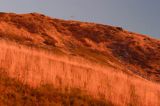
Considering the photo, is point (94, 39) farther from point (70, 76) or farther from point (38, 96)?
point (38, 96)

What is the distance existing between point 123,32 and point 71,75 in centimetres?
6215

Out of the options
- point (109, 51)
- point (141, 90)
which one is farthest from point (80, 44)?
point (141, 90)

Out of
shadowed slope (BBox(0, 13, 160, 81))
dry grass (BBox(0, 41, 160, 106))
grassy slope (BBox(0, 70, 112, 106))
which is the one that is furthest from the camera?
shadowed slope (BBox(0, 13, 160, 81))

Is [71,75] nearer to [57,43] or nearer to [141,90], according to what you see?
[141,90]

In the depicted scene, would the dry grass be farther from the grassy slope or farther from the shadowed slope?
the shadowed slope

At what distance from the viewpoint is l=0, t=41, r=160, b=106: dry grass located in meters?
17.0

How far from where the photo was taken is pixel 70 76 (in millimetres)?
18500

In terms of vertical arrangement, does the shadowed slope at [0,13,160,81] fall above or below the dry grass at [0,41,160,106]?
below

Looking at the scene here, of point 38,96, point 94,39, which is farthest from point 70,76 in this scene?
point 94,39

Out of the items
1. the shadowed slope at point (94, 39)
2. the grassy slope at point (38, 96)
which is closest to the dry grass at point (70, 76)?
the grassy slope at point (38, 96)

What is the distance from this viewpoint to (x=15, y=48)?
1822 cm

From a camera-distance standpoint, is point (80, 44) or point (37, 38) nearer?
point (37, 38)

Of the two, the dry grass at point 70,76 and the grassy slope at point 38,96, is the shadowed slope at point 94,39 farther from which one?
the grassy slope at point 38,96

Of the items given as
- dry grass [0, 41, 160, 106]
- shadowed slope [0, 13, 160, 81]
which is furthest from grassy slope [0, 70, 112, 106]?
shadowed slope [0, 13, 160, 81]
